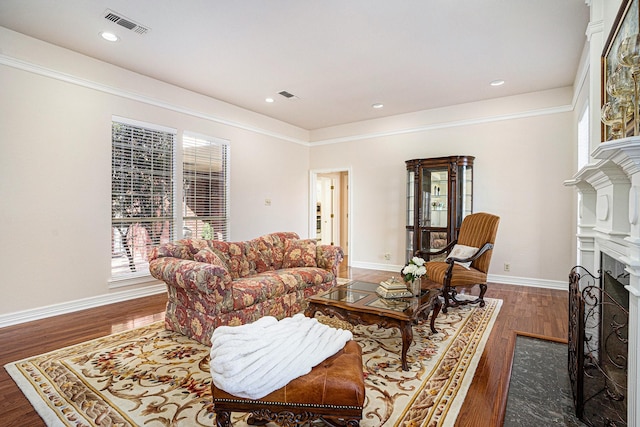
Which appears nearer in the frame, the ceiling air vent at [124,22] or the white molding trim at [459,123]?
the ceiling air vent at [124,22]

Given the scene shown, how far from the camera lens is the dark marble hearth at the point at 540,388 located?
182cm

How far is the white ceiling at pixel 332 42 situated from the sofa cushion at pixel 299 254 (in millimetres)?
2210

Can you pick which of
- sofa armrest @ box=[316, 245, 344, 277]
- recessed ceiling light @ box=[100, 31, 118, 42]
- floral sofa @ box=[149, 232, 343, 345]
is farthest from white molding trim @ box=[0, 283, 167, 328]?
recessed ceiling light @ box=[100, 31, 118, 42]

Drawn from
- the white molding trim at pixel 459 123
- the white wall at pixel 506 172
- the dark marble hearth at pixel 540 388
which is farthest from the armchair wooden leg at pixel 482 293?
the white molding trim at pixel 459 123

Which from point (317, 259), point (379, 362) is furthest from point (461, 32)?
point (379, 362)

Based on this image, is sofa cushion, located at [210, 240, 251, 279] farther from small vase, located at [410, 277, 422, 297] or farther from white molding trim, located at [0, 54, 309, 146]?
white molding trim, located at [0, 54, 309, 146]

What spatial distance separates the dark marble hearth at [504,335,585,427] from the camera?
1.82 m

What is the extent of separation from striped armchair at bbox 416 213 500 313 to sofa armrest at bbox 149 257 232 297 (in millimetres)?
2350

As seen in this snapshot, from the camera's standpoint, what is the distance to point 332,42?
3.44m

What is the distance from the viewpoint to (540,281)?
16.0ft

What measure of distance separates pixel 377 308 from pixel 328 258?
4.93 ft

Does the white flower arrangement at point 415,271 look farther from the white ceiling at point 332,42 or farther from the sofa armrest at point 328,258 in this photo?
the white ceiling at point 332,42

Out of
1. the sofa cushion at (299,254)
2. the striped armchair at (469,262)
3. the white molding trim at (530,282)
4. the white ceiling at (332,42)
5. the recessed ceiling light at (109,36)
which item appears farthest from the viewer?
the white molding trim at (530,282)

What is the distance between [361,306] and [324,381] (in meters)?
1.12
